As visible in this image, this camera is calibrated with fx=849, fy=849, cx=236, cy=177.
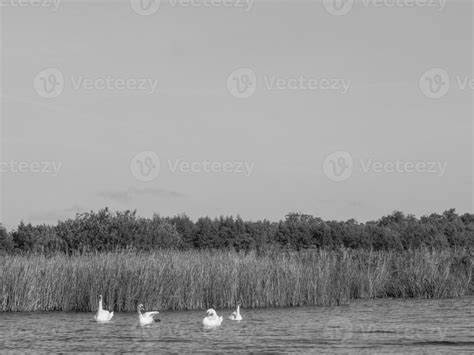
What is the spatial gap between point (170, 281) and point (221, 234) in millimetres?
42138

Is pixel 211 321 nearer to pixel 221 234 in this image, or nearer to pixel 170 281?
pixel 170 281

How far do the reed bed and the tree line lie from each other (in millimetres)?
17840

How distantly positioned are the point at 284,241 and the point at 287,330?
173ft

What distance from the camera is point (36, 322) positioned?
27828 mm

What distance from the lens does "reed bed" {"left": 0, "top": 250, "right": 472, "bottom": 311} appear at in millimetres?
31484

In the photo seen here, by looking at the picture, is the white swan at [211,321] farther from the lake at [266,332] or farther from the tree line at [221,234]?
the tree line at [221,234]

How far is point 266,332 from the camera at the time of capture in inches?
999

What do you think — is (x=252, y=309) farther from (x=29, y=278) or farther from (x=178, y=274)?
(x=29, y=278)

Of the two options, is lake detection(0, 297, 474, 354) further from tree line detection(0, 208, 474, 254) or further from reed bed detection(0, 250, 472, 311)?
tree line detection(0, 208, 474, 254)

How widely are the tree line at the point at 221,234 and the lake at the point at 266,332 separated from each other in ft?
74.3

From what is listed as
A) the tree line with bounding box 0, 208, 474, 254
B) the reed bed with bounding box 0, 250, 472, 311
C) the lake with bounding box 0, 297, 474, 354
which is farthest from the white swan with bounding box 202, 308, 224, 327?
the tree line with bounding box 0, 208, 474, 254

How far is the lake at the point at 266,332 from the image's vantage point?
22.7 meters

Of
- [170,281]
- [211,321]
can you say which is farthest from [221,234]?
[211,321]

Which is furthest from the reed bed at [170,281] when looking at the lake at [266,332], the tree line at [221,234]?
the tree line at [221,234]
